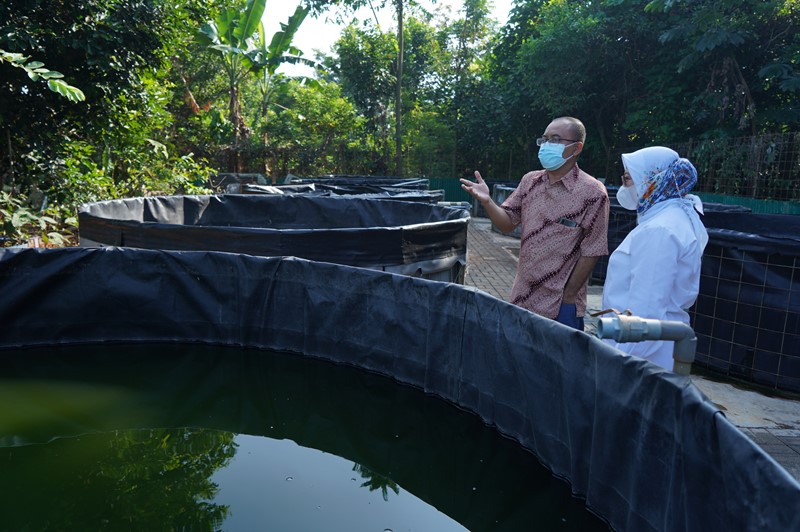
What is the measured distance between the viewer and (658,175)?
263 cm

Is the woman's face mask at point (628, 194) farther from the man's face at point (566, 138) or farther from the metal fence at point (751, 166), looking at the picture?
the metal fence at point (751, 166)

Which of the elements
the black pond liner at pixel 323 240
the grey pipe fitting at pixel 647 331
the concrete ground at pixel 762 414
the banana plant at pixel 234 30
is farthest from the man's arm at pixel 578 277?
the banana plant at pixel 234 30

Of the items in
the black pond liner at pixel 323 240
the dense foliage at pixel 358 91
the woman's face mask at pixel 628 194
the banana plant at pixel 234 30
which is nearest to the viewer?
the woman's face mask at pixel 628 194

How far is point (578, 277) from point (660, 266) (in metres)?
0.79

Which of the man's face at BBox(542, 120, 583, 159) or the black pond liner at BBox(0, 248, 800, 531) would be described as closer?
the black pond liner at BBox(0, 248, 800, 531)

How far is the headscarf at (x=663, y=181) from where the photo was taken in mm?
2588

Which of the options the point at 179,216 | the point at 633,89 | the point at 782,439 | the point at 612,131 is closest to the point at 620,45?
the point at 633,89

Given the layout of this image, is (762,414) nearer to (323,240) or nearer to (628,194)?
(628,194)

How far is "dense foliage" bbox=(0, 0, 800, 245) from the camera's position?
865 centimetres

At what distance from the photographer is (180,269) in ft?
17.5

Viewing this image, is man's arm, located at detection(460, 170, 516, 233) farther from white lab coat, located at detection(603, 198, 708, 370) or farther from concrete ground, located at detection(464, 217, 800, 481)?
concrete ground, located at detection(464, 217, 800, 481)

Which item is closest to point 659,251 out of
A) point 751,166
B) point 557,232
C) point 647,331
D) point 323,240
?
point 647,331

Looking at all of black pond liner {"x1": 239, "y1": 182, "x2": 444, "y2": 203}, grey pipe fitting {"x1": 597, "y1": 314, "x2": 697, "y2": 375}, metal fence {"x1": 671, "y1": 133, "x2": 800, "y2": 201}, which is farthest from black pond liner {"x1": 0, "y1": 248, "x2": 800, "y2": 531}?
metal fence {"x1": 671, "y1": 133, "x2": 800, "y2": 201}

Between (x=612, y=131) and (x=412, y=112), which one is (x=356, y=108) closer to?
(x=412, y=112)
